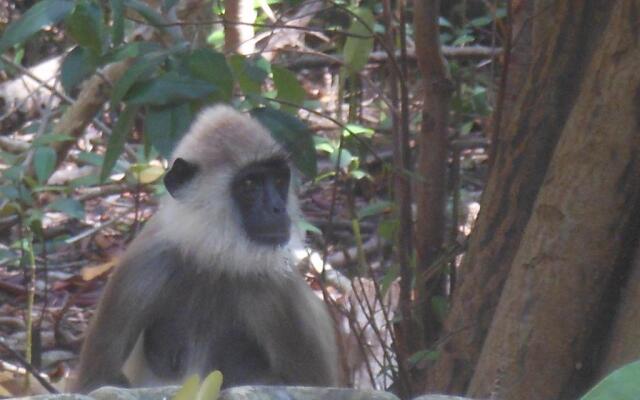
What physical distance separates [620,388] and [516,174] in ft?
7.37

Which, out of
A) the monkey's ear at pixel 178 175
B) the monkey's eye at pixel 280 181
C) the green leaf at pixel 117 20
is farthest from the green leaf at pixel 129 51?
the monkey's eye at pixel 280 181

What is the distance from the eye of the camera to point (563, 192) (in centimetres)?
312

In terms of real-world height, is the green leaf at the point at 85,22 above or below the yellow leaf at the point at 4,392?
above

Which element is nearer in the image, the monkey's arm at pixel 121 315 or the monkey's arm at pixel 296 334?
the monkey's arm at pixel 121 315

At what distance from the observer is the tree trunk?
3088 millimetres

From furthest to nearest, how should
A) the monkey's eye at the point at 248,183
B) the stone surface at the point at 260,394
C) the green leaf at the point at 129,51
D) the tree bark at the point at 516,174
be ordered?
the monkey's eye at the point at 248,183 < the green leaf at the point at 129,51 < the tree bark at the point at 516,174 < the stone surface at the point at 260,394

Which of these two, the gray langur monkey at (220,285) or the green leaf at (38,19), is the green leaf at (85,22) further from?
the gray langur monkey at (220,285)

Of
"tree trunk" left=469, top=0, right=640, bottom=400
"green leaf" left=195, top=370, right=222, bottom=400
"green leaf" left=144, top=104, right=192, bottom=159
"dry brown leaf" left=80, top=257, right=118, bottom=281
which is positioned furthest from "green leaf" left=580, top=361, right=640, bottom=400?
"dry brown leaf" left=80, top=257, right=118, bottom=281

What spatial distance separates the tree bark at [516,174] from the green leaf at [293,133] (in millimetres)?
727

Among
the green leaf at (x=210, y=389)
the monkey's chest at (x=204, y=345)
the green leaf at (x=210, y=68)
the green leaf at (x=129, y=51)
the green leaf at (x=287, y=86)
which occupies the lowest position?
the monkey's chest at (x=204, y=345)

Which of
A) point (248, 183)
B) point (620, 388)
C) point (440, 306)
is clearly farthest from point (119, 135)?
point (620, 388)

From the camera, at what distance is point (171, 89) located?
12.2ft

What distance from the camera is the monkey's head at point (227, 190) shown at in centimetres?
439

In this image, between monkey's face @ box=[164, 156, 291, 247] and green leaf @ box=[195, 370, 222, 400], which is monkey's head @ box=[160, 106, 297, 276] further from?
green leaf @ box=[195, 370, 222, 400]
